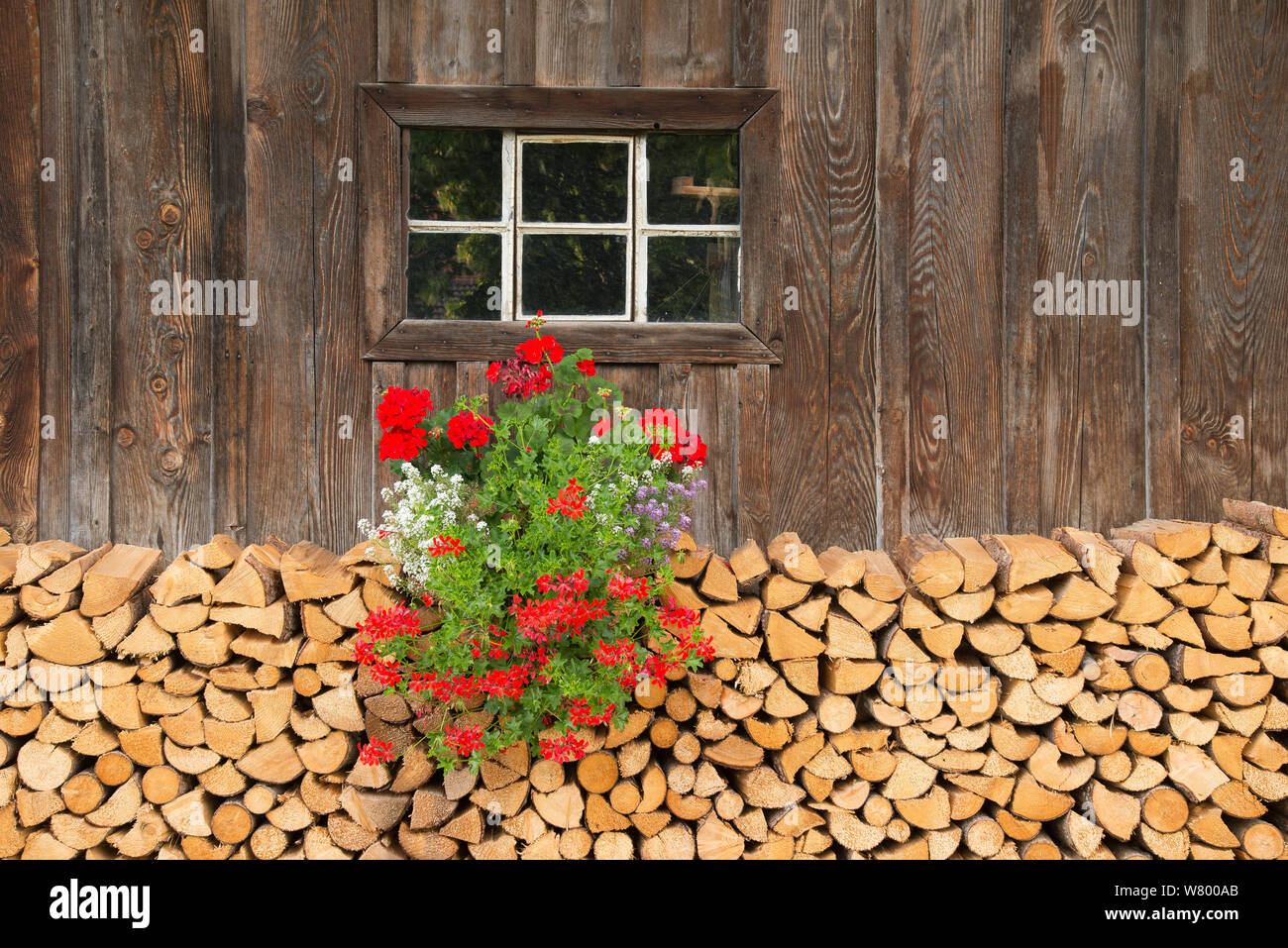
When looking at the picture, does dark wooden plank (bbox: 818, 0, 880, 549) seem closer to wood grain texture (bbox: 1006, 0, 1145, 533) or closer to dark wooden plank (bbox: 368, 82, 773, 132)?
dark wooden plank (bbox: 368, 82, 773, 132)

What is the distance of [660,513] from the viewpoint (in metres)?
2.39

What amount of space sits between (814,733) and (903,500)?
96 centimetres

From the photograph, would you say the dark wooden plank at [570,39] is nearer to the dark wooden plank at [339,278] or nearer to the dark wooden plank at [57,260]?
the dark wooden plank at [339,278]

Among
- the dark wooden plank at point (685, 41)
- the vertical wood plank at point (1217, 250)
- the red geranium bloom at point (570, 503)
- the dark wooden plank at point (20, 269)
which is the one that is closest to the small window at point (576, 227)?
the dark wooden plank at point (685, 41)

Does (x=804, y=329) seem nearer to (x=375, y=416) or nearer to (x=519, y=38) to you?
(x=519, y=38)

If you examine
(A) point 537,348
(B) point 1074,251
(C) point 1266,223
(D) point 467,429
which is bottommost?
(D) point 467,429

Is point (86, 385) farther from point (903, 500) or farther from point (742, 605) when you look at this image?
point (903, 500)

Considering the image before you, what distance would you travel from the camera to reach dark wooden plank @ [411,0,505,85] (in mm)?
2932

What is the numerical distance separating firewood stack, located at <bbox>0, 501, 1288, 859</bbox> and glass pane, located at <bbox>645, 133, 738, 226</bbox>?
138 centimetres

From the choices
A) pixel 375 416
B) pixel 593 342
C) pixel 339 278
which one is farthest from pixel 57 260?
pixel 593 342

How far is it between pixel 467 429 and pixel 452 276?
92 centimetres

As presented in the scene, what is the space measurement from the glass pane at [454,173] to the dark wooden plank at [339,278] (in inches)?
9.0

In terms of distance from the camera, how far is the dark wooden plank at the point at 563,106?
2.93 meters

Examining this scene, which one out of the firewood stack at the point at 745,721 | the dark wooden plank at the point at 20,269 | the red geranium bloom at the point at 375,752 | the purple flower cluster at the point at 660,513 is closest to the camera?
the red geranium bloom at the point at 375,752
